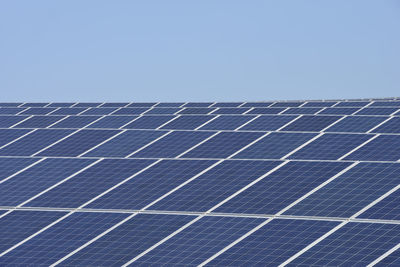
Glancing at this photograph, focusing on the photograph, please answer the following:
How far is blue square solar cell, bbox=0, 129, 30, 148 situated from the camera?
176ft

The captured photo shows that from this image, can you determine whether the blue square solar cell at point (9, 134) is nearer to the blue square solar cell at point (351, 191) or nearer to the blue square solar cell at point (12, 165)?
the blue square solar cell at point (12, 165)

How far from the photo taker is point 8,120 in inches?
2352

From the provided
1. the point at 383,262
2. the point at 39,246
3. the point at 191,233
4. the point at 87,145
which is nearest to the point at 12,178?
the point at 87,145

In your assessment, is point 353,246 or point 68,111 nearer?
point 353,246

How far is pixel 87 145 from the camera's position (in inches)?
1997

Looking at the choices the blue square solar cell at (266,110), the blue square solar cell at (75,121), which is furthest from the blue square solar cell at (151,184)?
the blue square solar cell at (75,121)

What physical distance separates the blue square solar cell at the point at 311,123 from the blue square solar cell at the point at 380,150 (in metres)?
4.45

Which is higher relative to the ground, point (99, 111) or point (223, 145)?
point (99, 111)

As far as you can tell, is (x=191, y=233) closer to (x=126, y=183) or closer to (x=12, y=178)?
(x=126, y=183)

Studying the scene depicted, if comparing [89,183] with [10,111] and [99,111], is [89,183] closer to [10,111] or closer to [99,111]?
[99,111]

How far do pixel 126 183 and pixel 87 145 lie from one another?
25.0 ft

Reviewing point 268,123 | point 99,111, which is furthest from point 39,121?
point 268,123

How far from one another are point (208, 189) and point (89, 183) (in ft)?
19.5

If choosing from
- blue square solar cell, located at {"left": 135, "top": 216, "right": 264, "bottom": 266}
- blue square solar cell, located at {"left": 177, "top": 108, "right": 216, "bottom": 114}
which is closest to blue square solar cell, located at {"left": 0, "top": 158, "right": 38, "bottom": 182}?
blue square solar cell, located at {"left": 177, "top": 108, "right": 216, "bottom": 114}
